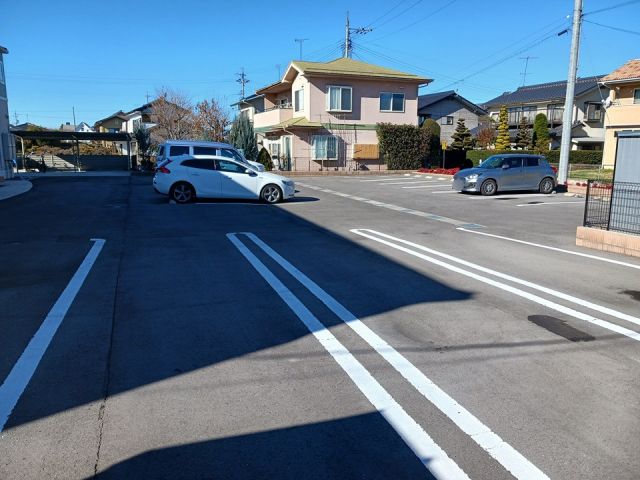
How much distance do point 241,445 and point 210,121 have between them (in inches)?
1895

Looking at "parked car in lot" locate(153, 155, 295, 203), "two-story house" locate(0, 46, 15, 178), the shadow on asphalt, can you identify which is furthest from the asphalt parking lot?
"two-story house" locate(0, 46, 15, 178)

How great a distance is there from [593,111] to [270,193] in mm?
44728

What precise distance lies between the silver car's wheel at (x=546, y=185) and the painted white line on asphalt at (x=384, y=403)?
18238mm

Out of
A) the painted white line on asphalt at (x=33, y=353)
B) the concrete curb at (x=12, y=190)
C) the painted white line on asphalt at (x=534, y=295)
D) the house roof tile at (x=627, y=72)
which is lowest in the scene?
the painted white line on asphalt at (x=534, y=295)

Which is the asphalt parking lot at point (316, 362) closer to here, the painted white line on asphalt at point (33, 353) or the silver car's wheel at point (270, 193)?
the painted white line on asphalt at point (33, 353)

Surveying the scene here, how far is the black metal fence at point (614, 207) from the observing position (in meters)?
9.53

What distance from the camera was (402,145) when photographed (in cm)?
3641

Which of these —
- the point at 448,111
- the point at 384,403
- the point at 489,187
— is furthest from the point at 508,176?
the point at 448,111

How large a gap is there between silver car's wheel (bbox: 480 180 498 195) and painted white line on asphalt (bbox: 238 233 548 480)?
16.1m

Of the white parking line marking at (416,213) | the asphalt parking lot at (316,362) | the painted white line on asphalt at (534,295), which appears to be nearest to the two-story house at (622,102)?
the white parking line marking at (416,213)

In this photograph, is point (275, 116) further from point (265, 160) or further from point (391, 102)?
point (391, 102)

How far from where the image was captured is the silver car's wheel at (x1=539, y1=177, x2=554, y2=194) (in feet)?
70.5

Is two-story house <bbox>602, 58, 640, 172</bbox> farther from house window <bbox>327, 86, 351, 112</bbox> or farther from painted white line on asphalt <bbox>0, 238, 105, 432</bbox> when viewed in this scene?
painted white line on asphalt <bbox>0, 238, 105, 432</bbox>

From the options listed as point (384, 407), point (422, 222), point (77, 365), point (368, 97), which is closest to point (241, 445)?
point (384, 407)
